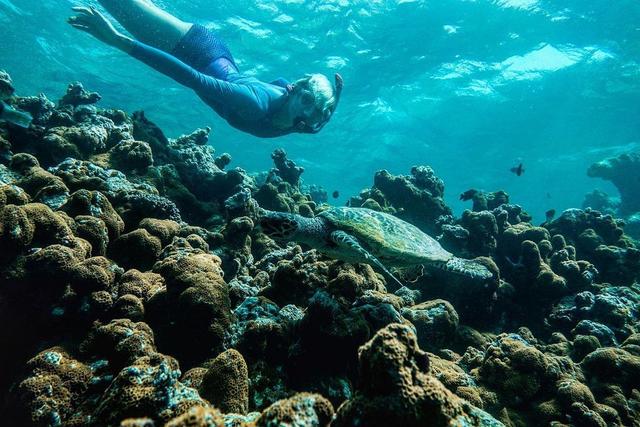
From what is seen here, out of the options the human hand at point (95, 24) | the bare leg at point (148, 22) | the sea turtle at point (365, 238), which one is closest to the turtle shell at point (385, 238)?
the sea turtle at point (365, 238)

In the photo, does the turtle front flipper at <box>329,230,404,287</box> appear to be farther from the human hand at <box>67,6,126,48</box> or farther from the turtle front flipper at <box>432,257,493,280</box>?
the human hand at <box>67,6,126,48</box>

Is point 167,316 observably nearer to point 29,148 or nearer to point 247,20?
point 29,148

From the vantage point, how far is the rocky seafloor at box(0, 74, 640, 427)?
62.4 inches

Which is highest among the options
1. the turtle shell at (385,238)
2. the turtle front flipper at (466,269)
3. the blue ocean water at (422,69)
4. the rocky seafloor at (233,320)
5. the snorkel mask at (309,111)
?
the blue ocean water at (422,69)

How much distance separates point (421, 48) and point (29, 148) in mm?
22274

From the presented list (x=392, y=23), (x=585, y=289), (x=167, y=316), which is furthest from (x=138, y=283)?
(x=392, y=23)

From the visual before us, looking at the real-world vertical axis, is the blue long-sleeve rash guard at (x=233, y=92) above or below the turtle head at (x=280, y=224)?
above

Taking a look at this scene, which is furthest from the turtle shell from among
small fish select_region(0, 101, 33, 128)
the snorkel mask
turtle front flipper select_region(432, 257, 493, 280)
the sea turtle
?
small fish select_region(0, 101, 33, 128)

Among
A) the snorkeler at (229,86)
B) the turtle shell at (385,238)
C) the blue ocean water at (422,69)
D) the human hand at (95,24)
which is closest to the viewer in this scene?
the turtle shell at (385,238)

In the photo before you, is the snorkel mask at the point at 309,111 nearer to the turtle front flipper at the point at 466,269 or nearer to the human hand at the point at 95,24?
the human hand at the point at 95,24

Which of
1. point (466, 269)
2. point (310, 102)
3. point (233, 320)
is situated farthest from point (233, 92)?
point (466, 269)

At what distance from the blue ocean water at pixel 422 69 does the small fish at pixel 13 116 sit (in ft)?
57.2

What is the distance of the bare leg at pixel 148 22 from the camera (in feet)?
24.2

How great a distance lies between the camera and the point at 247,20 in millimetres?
20906
